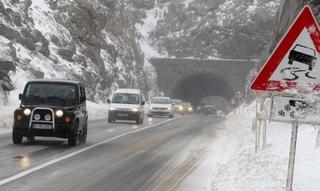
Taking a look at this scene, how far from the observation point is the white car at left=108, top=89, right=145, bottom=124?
3444cm

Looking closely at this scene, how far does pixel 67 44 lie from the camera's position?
176ft

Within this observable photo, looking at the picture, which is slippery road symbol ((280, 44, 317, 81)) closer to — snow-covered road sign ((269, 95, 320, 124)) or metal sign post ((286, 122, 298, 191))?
snow-covered road sign ((269, 95, 320, 124))

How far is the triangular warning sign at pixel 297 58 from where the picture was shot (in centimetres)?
744

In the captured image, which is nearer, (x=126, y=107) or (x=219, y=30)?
(x=126, y=107)

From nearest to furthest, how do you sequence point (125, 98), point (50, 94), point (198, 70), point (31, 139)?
point (50, 94) → point (31, 139) → point (125, 98) → point (198, 70)

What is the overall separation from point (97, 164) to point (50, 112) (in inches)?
147

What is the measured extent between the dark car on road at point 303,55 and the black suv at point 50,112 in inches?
426

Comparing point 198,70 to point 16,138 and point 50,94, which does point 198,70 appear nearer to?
point 50,94

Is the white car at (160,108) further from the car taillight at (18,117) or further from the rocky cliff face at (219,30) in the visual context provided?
the rocky cliff face at (219,30)

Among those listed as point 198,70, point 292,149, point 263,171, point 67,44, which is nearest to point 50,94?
point 263,171

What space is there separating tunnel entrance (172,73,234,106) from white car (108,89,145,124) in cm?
5030

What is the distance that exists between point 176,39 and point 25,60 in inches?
1844

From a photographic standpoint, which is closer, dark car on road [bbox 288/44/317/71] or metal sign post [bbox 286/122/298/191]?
dark car on road [bbox 288/44/317/71]

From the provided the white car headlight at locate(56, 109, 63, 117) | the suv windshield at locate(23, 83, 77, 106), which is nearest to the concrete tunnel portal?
the suv windshield at locate(23, 83, 77, 106)
